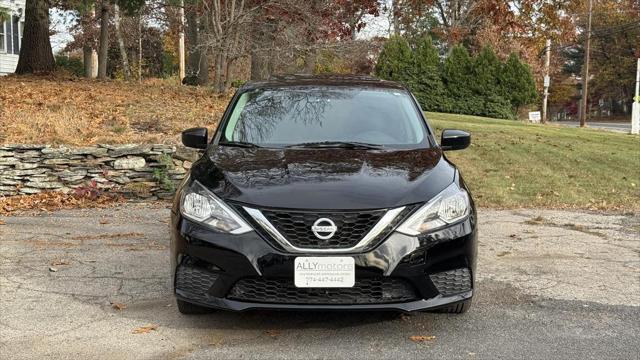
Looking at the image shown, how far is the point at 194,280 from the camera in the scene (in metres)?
3.77

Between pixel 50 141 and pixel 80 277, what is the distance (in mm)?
4328

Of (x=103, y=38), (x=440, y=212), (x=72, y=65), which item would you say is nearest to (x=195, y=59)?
(x=103, y=38)

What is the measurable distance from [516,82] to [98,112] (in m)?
18.7

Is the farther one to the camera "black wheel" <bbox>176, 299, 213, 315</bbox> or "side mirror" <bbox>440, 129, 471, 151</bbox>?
"side mirror" <bbox>440, 129, 471, 151</bbox>

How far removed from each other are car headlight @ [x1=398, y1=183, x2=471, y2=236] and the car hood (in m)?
0.06

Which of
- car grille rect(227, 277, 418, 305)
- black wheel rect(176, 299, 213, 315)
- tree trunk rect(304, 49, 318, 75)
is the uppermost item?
tree trunk rect(304, 49, 318, 75)

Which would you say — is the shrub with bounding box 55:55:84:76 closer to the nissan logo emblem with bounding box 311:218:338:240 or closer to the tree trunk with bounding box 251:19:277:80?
the tree trunk with bounding box 251:19:277:80

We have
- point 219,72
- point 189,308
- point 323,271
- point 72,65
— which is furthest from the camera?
point 72,65

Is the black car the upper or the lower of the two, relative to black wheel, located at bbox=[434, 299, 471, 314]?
upper

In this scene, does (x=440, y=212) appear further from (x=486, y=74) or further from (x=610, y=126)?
(x=610, y=126)

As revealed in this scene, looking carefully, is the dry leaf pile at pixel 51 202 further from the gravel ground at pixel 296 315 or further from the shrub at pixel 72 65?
the shrub at pixel 72 65

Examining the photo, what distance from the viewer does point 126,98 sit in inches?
510

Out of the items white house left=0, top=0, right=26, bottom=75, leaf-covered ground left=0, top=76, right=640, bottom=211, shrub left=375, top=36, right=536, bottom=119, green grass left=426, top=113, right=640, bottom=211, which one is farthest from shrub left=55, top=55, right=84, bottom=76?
green grass left=426, top=113, right=640, bottom=211

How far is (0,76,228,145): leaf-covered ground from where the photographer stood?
30.9 feet
